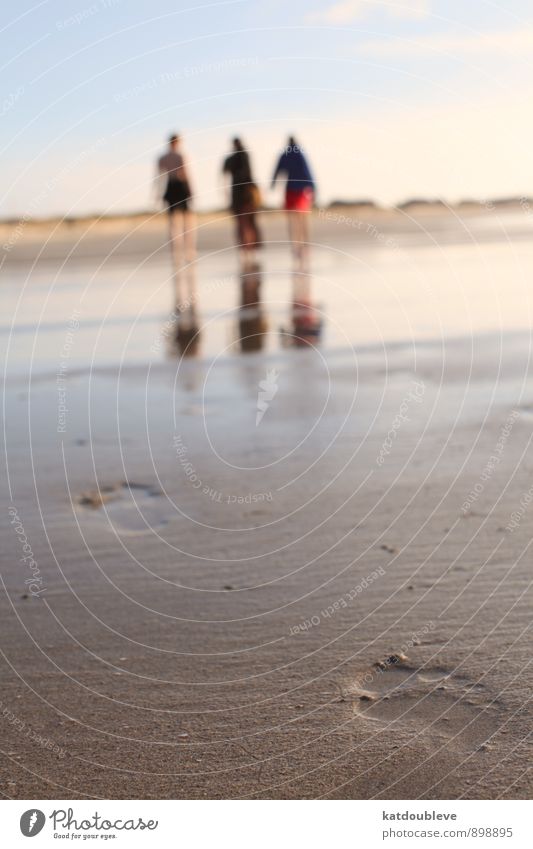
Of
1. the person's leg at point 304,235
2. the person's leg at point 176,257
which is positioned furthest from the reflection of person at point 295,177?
the person's leg at point 176,257

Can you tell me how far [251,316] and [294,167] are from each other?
5950 mm

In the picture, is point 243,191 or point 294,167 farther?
point 243,191

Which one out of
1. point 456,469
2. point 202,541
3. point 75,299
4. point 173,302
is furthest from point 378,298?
point 202,541

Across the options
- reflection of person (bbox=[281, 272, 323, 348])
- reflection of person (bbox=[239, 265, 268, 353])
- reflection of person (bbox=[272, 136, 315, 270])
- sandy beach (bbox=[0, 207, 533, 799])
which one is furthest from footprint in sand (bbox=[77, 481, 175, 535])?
reflection of person (bbox=[272, 136, 315, 270])

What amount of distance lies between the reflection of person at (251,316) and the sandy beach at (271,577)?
958mm

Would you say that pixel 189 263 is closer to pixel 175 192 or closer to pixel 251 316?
pixel 175 192

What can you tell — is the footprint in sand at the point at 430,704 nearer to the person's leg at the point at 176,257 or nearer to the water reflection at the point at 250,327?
the water reflection at the point at 250,327

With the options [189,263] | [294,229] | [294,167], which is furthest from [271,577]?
[294,229]

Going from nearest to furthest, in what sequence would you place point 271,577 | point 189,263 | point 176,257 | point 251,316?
1. point 271,577
2. point 251,316
3. point 189,263
4. point 176,257

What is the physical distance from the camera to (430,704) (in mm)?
3176

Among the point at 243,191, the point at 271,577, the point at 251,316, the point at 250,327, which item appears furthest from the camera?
the point at 243,191
